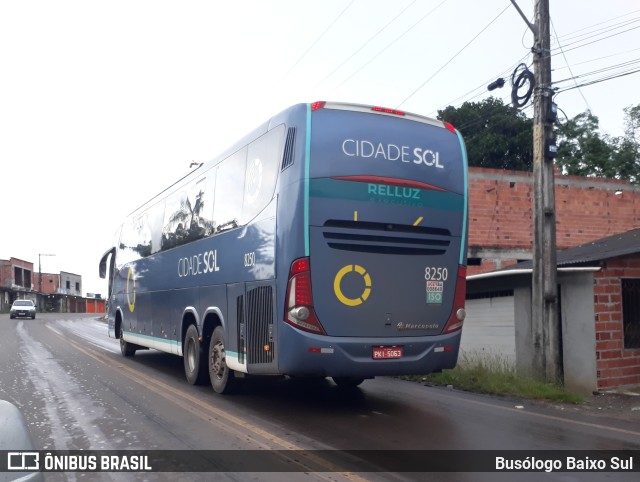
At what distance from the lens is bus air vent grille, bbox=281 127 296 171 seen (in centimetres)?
787

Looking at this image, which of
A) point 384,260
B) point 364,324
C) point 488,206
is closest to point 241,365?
point 364,324

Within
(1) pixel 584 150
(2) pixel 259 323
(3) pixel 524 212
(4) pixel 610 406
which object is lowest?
(4) pixel 610 406

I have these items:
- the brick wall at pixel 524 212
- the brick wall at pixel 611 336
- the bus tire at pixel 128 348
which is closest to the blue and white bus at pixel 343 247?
the brick wall at pixel 611 336

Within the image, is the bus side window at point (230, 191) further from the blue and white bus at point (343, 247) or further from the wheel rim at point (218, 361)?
the wheel rim at point (218, 361)

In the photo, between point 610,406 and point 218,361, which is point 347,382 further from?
point 610,406

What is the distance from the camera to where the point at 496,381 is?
1084cm

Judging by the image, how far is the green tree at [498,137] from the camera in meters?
39.8

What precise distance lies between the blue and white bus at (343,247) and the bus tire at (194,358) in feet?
3.19

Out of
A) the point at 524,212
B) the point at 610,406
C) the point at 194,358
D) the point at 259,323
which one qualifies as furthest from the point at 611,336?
the point at 524,212

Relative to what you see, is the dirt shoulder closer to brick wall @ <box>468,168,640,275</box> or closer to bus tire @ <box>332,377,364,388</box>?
→ bus tire @ <box>332,377,364,388</box>

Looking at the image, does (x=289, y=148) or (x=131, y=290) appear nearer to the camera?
(x=289, y=148)

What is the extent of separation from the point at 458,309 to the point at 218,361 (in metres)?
4.08

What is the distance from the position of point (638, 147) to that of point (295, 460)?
4023cm

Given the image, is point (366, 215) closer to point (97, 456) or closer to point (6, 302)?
point (97, 456)
